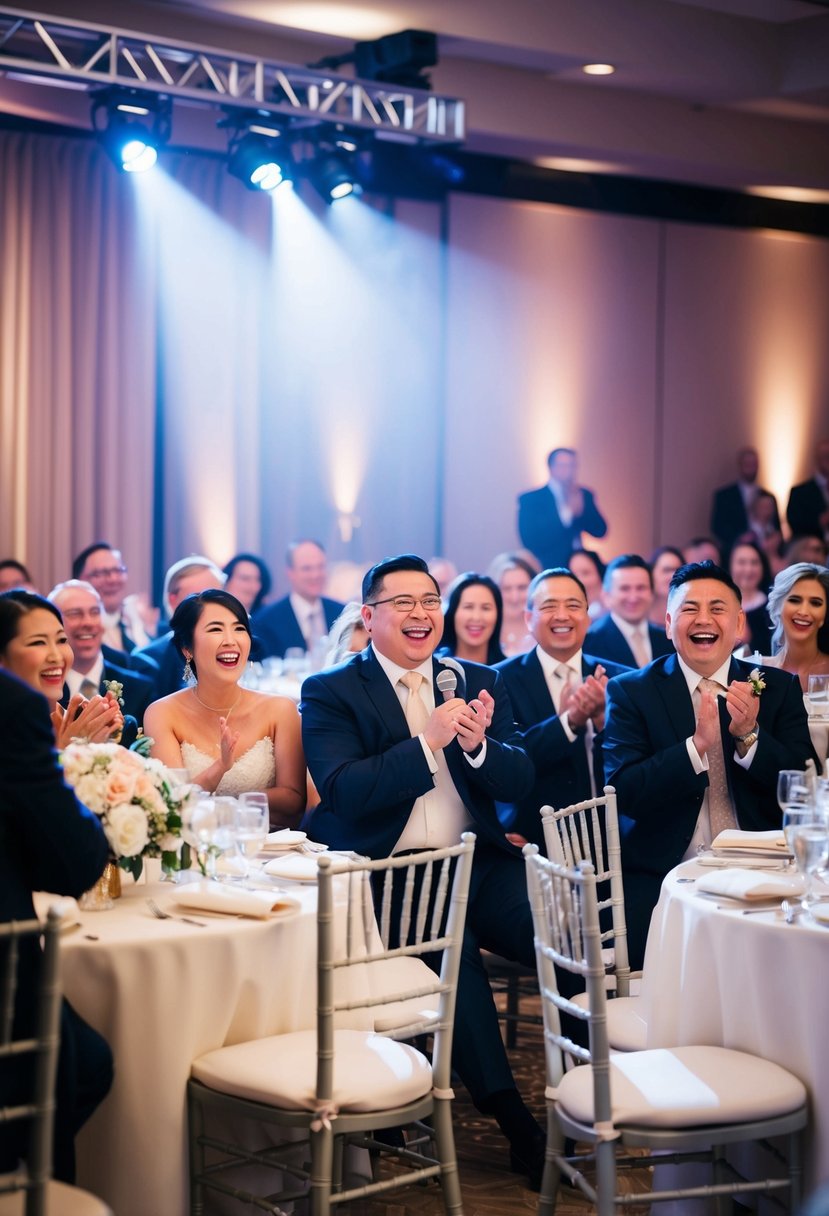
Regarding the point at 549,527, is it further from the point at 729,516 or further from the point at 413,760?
the point at 413,760

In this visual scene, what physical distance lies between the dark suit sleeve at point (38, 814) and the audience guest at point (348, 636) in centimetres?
269

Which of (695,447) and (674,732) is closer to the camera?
(674,732)

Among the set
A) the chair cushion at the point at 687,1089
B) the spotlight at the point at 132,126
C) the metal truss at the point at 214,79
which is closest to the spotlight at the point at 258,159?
→ the metal truss at the point at 214,79

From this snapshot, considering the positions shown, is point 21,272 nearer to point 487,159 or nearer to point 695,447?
point 487,159

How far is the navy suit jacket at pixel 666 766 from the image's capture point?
14.3 feet

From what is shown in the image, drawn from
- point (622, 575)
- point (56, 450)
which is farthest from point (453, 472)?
point (622, 575)

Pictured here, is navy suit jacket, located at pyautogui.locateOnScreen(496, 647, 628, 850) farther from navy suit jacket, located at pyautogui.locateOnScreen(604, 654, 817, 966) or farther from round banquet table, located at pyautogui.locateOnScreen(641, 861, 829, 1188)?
round banquet table, located at pyautogui.locateOnScreen(641, 861, 829, 1188)

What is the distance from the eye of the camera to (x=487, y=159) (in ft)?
35.6

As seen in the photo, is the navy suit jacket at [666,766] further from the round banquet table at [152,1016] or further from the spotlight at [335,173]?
the spotlight at [335,173]

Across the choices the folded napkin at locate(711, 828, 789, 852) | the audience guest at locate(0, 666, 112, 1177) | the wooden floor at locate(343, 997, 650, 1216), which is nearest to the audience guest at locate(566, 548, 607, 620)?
the wooden floor at locate(343, 997, 650, 1216)

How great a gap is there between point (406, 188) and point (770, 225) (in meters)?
3.07

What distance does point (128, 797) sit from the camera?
3.21 metres

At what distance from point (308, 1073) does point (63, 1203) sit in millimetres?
642

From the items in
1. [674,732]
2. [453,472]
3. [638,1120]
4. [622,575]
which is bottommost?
[638,1120]
